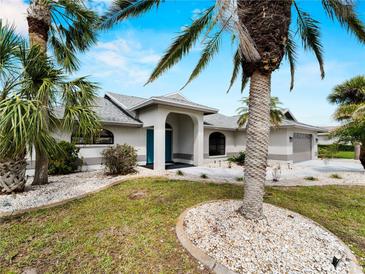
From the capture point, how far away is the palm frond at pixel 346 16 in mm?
4473

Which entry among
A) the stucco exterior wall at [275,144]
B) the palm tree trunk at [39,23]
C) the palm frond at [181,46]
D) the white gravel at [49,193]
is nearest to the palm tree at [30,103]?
the white gravel at [49,193]

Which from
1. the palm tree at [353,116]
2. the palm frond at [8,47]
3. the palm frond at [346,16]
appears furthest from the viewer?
the palm tree at [353,116]

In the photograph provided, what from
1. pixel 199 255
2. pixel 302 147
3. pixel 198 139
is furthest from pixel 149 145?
pixel 302 147

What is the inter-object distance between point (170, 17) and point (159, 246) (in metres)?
6.38

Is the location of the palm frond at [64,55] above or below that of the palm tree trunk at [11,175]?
above

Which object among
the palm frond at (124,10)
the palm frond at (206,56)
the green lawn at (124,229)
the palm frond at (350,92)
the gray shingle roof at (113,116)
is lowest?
the green lawn at (124,229)

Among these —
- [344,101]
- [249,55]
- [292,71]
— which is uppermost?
[344,101]

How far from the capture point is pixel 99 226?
4340 millimetres

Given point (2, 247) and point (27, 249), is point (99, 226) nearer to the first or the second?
point (27, 249)

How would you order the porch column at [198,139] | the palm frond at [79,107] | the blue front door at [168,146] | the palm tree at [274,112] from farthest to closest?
the blue front door at [168,146], the palm tree at [274,112], the porch column at [198,139], the palm frond at [79,107]

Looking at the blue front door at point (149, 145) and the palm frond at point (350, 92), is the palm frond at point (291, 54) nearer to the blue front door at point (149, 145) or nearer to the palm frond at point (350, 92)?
the blue front door at point (149, 145)

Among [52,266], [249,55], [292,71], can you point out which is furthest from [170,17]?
[52,266]

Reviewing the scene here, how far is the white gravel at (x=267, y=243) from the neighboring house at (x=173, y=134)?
7665 mm

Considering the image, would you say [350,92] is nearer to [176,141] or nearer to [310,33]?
[310,33]
